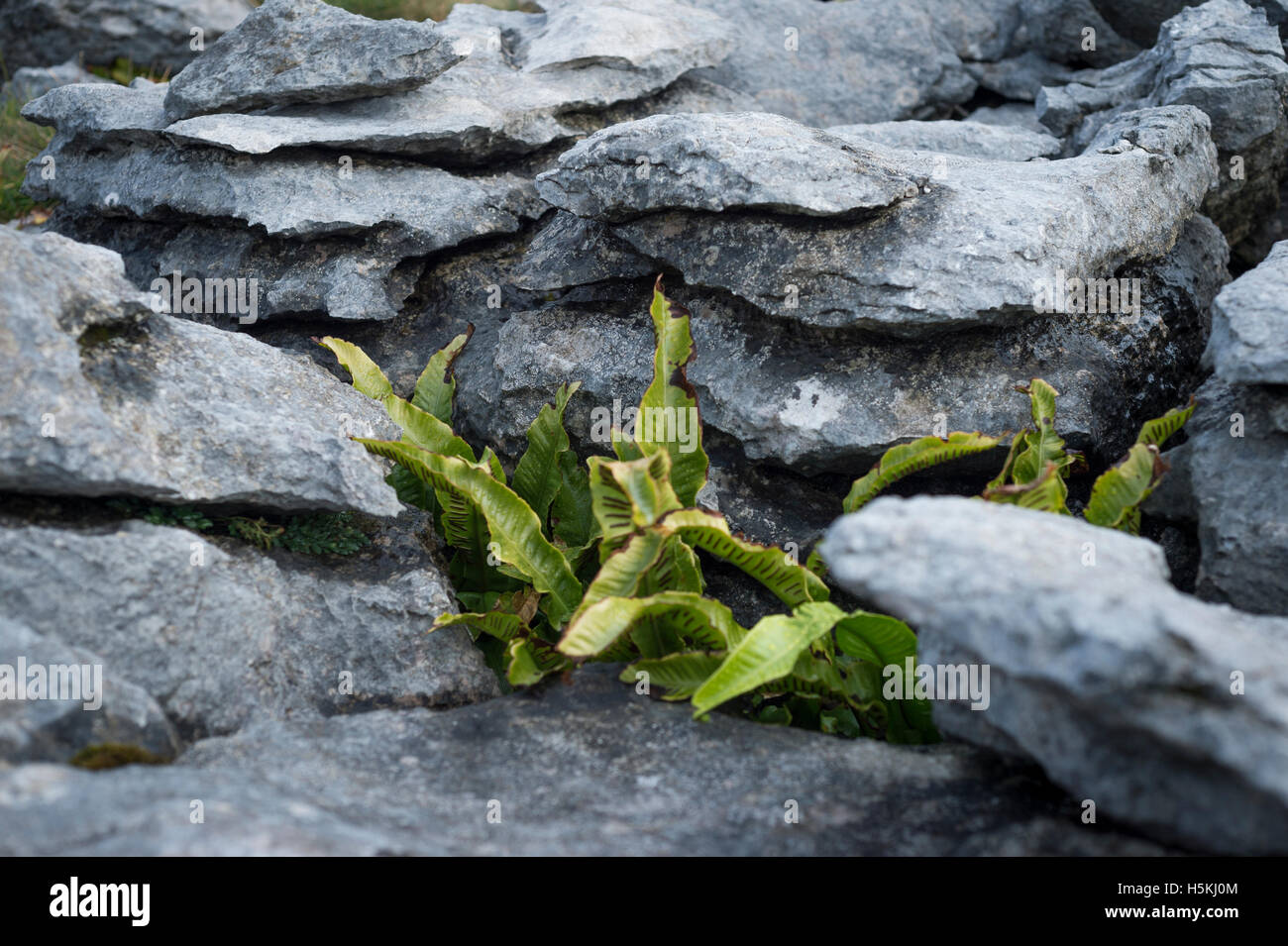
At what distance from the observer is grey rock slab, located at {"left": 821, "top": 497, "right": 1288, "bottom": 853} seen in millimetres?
2623

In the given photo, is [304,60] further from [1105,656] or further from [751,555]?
[1105,656]

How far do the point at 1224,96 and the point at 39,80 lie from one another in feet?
34.2

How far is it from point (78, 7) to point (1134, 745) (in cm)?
1240

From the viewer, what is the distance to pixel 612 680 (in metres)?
4.24

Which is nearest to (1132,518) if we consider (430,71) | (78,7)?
(430,71)

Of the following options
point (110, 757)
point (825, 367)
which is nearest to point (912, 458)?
point (825, 367)

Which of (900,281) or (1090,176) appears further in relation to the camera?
(1090,176)

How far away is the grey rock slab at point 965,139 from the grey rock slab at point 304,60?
2697mm

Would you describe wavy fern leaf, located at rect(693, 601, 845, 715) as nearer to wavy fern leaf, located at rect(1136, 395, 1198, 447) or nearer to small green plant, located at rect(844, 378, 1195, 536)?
small green plant, located at rect(844, 378, 1195, 536)

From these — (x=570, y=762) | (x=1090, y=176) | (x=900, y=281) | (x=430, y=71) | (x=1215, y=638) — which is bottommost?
(x=570, y=762)

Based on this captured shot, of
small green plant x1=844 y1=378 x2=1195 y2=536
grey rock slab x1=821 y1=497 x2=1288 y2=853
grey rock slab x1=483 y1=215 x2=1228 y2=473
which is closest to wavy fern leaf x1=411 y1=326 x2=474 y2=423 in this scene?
grey rock slab x1=483 y1=215 x2=1228 y2=473

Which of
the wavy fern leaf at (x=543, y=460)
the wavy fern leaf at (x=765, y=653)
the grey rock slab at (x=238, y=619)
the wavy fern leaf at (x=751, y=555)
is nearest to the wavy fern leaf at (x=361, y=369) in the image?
the wavy fern leaf at (x=543, y=460)

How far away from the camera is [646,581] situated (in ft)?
14.3

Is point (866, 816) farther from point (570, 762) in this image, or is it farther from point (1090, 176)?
point (1090, 176)
